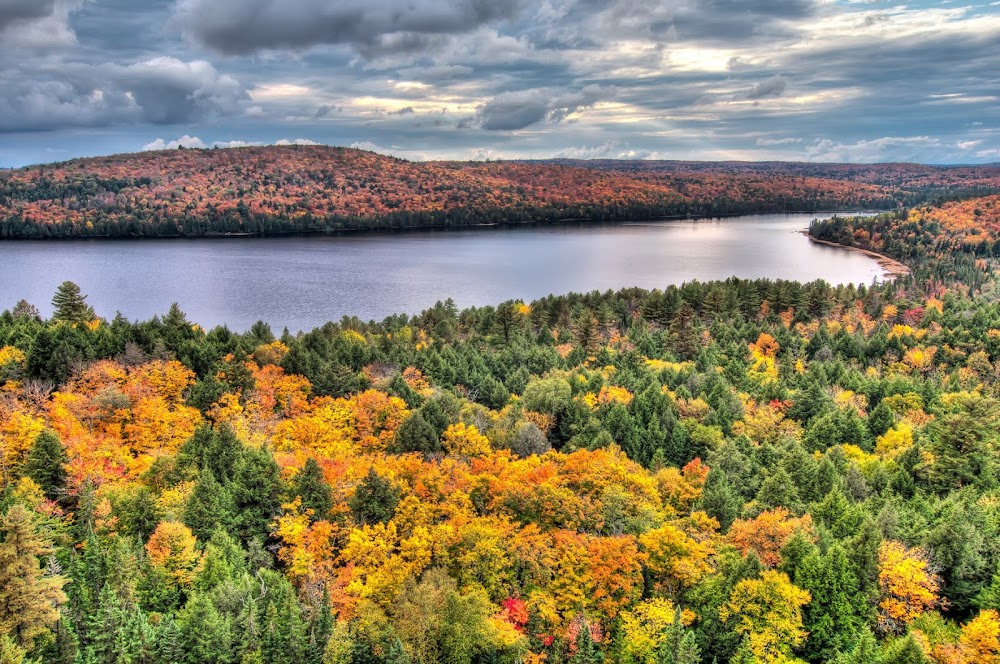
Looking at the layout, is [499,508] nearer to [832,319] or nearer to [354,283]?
[832,319]

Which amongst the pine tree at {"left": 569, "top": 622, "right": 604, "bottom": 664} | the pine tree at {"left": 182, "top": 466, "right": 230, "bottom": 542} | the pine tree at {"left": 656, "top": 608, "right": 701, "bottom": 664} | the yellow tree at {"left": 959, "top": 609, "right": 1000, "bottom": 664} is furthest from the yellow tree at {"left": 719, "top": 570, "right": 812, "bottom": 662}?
the pine tree at {"left": 182, "top": 466, "right": 230, "bottom": 542}

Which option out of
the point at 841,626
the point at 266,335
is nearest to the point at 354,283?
the point at 266,335

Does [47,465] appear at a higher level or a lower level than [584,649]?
higher

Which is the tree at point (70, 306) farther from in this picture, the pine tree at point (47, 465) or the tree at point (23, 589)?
the tree at point (23, 589)

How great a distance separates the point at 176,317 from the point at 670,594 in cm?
4877

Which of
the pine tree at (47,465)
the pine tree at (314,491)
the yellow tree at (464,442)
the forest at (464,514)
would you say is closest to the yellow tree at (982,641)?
the forest at (464,514)

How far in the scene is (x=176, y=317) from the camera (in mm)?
60938

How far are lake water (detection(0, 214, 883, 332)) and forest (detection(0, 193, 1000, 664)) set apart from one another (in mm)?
42799

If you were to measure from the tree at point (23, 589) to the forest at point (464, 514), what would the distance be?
0.09 meters

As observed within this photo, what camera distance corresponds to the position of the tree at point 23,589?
2309 cm

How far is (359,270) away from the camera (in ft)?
445

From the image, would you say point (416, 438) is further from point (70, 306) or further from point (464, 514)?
point (70, 306)

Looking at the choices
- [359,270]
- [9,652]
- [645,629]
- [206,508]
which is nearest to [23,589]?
[9,652]

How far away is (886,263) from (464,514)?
15746 centimetres
